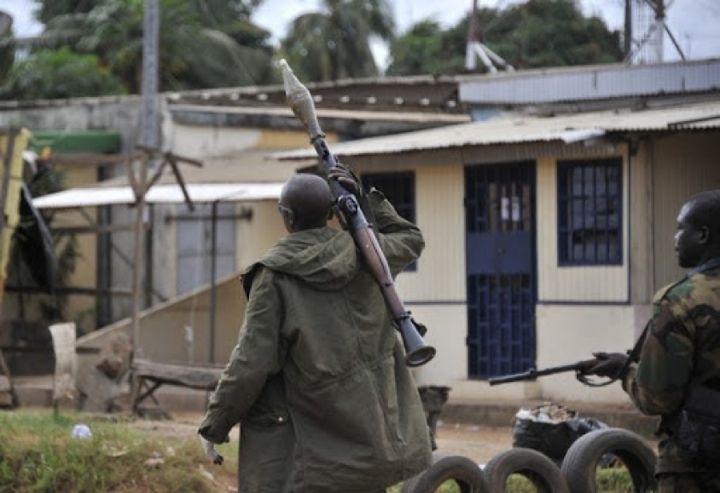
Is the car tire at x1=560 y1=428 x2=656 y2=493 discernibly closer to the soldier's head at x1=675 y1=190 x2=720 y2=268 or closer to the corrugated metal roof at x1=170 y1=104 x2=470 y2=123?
the soldier's head at x1=675 y1=190 x2=720 y2=268

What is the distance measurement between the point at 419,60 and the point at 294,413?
33898 millimetres

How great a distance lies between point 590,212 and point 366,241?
1049 cm

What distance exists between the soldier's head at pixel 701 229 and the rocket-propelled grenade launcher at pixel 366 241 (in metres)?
0.94

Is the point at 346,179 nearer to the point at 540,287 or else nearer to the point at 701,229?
the point at 701,229

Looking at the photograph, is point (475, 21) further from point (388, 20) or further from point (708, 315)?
point (388, 20)

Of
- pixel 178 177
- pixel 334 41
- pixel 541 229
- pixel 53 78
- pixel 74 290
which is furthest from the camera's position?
pixel 334 41

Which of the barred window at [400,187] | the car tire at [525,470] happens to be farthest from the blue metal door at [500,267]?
the car tire at [525,470]

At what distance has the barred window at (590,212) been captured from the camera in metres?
15.7

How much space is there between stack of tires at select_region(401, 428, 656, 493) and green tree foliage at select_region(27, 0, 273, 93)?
89.2ft

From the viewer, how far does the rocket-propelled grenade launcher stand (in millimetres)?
5492

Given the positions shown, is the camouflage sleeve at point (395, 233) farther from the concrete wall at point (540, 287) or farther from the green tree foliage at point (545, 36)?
the green tree foliage at point (545, 36)

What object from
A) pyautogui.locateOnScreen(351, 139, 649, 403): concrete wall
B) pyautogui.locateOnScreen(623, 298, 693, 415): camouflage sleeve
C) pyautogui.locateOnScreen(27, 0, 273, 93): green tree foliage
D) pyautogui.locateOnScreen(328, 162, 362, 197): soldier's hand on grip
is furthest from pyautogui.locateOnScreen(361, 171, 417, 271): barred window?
pyautogui.locateOnScreen(27, 0, 273, 93): green tree foliage

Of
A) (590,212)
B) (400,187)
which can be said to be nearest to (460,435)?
(590,212)

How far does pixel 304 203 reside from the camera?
18.5 ft
